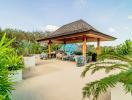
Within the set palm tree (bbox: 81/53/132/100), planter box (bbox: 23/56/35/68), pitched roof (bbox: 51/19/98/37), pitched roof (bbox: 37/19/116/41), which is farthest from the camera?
pitched roof (bbox: 51/19/98/37)

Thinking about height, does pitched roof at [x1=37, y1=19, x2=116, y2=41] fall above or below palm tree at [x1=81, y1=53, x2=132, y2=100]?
above

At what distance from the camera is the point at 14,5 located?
44.6 feet

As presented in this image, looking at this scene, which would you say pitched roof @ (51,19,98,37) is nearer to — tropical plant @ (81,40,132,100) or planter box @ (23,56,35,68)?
planter box @ (23,56,35,68)

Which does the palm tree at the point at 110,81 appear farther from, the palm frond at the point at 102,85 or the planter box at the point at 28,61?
the planter box at the point at 28,61

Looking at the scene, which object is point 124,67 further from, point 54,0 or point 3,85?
point 54,0

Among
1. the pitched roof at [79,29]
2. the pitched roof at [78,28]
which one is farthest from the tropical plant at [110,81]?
the pitched roof at [78,28]

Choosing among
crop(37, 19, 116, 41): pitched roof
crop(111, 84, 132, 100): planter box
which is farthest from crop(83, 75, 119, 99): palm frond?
crop(37, 19, 116, 41): pitched roof

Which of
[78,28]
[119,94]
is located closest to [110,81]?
[119,94]

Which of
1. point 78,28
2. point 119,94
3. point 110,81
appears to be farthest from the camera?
point 78,28

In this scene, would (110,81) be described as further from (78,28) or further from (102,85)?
(78,28)

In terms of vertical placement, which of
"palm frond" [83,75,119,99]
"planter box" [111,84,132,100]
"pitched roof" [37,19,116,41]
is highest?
"pitched roof" [37,19,116,41]

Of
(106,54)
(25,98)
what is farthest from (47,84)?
(106,54)

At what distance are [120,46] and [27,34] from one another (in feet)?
50.5

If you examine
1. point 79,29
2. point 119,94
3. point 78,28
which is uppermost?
point 78,28
